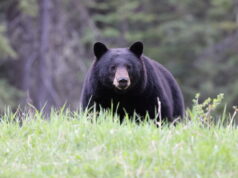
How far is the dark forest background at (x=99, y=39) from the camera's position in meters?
18.2

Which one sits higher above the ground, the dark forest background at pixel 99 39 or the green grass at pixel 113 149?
the green grass at pixel 113 149

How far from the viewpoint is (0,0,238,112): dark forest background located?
716 inches

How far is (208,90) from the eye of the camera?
2200 centimetres

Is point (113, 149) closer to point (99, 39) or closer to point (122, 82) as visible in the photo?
point (122, 82)

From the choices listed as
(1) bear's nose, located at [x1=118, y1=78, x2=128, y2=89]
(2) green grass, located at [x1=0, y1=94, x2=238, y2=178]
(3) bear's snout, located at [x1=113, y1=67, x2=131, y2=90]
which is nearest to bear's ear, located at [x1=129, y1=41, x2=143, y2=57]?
(3) bear's snout, located at [x1=113, y1=67, x2=131, y2=90]

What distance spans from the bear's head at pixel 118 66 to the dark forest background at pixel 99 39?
26.6ft

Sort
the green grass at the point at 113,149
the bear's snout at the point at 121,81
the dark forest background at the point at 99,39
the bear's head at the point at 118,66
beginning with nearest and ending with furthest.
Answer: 1. the green grass at the point at 113,149
2. the bear's snout at the point at 121,81
3. the bear's head at the point at 118,66
4. the dark forest background at the point at 99,39

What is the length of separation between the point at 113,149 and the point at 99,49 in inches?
95.9

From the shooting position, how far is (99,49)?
23.4 ft

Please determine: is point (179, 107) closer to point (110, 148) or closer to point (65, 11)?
point (110, 148)

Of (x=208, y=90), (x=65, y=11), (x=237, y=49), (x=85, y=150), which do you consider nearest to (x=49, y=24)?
(x=65, y=11)

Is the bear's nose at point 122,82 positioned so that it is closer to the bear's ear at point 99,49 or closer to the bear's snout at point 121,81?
the bear's snout at point 121,81

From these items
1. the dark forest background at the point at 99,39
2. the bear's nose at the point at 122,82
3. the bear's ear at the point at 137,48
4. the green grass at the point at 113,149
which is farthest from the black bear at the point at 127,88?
the dark forest background at the point at 99,39

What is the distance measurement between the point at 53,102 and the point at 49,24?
229 centimetres
